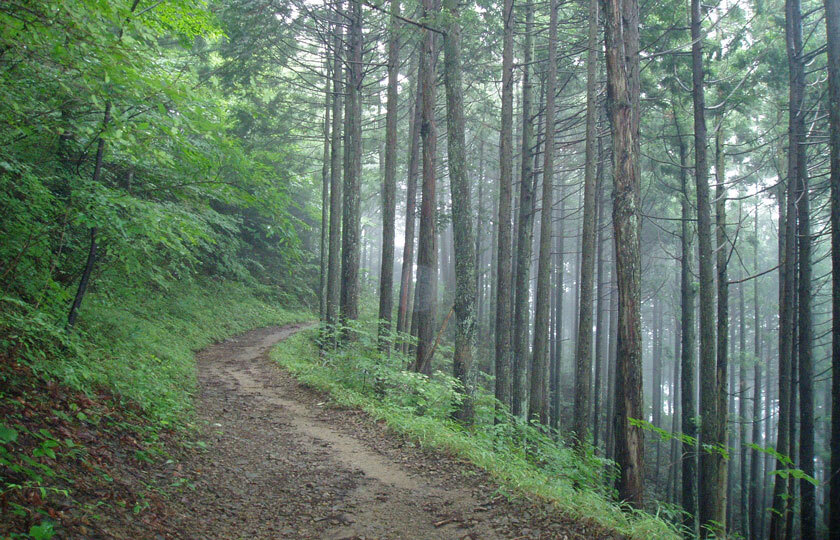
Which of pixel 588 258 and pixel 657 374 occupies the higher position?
pixel 588 258

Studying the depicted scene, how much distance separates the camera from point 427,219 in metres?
11.1

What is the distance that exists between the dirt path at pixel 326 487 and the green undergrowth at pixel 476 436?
1.08ft

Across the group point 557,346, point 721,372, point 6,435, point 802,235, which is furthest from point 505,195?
point 557,346

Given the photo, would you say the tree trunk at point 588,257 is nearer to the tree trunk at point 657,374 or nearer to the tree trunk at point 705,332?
→ the tree trunk at point 705,332

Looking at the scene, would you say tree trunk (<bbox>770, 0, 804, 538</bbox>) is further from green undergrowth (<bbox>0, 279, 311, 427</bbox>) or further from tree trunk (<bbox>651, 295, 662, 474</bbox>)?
tree trunk (<bbox>651, 295, 662, 474</bbox>)

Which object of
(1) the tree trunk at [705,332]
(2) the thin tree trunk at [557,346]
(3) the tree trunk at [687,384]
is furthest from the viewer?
(2) the thin tree trunk at [557,346]

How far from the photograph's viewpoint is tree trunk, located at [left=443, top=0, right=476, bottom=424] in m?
9.01

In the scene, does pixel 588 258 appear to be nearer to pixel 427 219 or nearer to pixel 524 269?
pixel 524 269

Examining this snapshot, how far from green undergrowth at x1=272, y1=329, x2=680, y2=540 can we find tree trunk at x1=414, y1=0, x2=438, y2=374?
33.7 inches

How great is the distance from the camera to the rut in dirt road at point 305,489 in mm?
4582

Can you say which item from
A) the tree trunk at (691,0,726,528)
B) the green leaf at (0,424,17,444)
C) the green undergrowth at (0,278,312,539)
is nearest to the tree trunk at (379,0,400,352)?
the green undergrowth at (0,278,312,539)

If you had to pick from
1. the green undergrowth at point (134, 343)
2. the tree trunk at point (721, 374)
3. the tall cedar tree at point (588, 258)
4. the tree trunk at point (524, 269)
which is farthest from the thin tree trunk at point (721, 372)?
the green undergrowth at point (134, 343)

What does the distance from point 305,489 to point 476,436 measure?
353 centimetres

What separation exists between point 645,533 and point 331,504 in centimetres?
314
